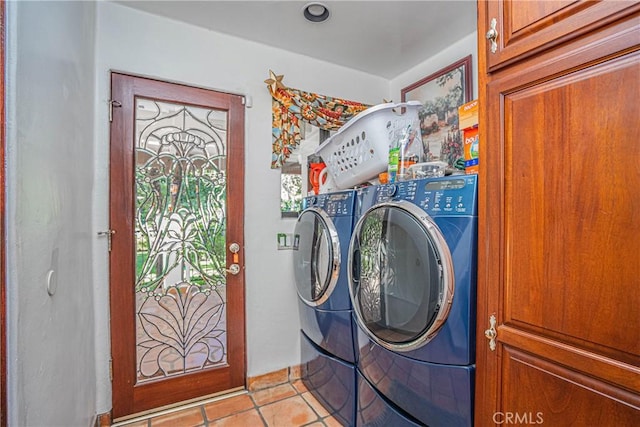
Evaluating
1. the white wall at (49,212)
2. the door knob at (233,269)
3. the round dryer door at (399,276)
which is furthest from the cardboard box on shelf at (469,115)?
the door knob at (233,269)

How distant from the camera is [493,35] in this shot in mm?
1038

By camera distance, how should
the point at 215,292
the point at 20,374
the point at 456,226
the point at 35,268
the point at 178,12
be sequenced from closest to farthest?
the point at 20,374 < the point at 35,268 < the point at 456,226 < the point at 178,12 < the point at 215,292

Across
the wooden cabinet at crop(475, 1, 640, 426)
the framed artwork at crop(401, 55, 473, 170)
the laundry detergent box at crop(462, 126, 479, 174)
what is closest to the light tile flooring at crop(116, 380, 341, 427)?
the wooden cabinet at crop(475, 1, 640, 426)

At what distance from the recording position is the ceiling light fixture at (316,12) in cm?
190

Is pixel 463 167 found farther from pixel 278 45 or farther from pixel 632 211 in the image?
pixel 278 45

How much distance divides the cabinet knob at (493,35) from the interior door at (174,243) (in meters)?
1.64

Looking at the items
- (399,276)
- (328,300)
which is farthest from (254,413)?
(399,276)

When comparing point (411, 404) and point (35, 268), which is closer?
point (35, 268)

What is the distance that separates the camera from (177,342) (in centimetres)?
208

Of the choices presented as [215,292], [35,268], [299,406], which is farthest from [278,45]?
[299,406]

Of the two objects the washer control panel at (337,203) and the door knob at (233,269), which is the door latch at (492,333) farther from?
the door knob at (233,269)

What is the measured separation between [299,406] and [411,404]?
100 centimetres

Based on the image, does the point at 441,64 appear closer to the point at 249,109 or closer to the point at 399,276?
the point at 249,109

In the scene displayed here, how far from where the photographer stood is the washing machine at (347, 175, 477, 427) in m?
1.13
